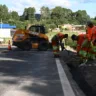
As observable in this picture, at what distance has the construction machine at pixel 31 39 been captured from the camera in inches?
1321

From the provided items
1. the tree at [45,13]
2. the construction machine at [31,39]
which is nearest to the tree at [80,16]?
the tree at [45,13]

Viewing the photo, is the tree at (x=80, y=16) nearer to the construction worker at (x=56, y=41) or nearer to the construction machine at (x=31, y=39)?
the construction machine at (x=31, y=39)

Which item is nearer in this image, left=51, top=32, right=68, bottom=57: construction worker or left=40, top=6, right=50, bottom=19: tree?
left=51, top=32, right=68, bottom=57: construction worker

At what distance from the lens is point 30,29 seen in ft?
112

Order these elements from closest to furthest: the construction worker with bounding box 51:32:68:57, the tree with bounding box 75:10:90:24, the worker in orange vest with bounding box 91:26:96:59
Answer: the worker in orange vest with bounding box 91:26:96:59 → the construction worker with bounding box 51:32:68:57 → the tree with bounding box 75:10:90:24

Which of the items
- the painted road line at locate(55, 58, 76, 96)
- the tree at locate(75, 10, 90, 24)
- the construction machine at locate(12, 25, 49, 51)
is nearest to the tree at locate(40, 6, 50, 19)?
the tree at locate(75, 10, 90, 24)

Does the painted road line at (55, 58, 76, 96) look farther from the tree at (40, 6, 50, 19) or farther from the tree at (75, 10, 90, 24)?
the tree at (75, 10, 90, 24)

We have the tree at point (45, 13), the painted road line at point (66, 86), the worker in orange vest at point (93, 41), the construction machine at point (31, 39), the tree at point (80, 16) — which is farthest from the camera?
the tree at point (80, 16)

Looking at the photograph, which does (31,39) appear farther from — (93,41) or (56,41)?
(93,41)

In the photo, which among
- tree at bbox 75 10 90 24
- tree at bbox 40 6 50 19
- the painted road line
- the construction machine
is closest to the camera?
the painted road line

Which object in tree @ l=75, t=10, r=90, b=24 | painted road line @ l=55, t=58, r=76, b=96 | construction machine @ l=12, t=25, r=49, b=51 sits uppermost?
tree @ l=75, t=10, r=90, b=24

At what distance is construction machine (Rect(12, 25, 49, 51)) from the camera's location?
33562mm

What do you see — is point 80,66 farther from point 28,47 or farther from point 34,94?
point 28,47

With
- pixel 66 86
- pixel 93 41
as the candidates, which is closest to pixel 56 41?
pixel 93 41
